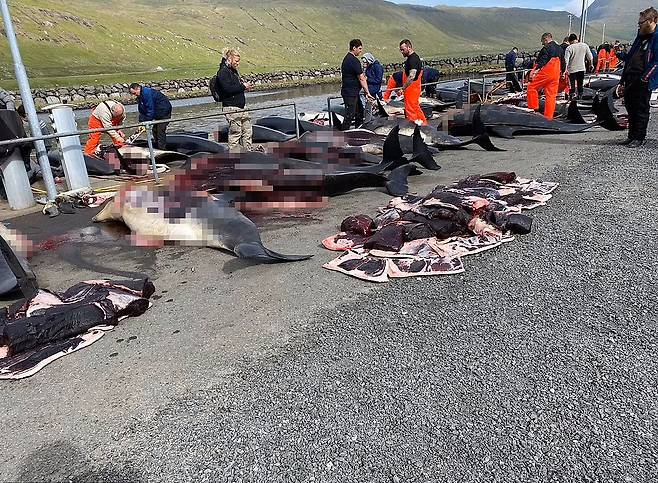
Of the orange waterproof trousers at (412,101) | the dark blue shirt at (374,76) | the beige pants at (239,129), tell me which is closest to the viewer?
the beige pants at (239,129)

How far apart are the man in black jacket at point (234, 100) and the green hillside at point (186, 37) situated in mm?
55939

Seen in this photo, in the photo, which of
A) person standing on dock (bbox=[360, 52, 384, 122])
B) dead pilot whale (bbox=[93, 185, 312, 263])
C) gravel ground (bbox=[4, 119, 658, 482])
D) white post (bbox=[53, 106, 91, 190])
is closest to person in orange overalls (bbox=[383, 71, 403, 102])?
person standing on dock (bbox=[360, 52, 384, 122])

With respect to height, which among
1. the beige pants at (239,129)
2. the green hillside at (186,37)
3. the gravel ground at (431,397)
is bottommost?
the gravel ground at (431,397)

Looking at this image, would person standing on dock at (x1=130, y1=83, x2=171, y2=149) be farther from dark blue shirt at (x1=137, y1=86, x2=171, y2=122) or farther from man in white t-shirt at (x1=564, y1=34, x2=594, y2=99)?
man in white t-shirt at (x1=564, y1=34, x2=594, y2=99)

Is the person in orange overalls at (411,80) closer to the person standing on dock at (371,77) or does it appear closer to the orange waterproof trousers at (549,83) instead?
the person standing on dock at (371,77)

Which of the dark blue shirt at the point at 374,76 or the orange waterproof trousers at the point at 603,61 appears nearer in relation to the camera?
the dark blue shirt at the point at 374,76

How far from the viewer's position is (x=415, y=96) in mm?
13914

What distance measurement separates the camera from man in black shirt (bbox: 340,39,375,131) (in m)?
11.9

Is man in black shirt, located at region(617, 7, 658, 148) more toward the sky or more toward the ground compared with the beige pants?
more toward the sky

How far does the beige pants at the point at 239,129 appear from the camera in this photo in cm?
1073

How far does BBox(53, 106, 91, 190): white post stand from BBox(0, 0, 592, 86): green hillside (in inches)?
2216

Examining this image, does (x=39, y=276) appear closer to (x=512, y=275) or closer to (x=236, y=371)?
(x=236, y=371)

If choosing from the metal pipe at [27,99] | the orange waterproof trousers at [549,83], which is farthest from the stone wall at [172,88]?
the metal pipe at [27,99]

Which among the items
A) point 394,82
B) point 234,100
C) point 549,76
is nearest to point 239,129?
point 234,100
